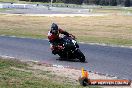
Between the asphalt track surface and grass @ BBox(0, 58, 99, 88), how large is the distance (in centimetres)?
219

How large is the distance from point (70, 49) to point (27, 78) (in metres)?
5.07

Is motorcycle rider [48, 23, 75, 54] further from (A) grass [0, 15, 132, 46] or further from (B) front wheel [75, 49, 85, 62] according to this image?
(A) grass [0, 15, 132, 46]

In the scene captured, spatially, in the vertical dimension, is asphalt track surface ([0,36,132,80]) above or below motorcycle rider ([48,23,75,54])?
below

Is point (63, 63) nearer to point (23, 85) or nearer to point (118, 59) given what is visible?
point (118, 59)

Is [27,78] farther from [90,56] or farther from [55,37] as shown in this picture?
[90,56]

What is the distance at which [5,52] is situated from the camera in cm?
1852

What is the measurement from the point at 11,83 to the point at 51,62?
5.44m

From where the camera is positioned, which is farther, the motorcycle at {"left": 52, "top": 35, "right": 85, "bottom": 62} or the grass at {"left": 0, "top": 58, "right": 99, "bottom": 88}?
the motorcycle at {"left": 52, "top": 35, "right": 85, "bottom": 62}

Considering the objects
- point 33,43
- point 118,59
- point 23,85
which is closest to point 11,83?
point 23,85

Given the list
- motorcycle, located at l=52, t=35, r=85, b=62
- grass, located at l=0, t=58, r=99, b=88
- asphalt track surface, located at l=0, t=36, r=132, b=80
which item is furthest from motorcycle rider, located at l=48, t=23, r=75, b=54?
grass, located at l=0, t=58, r=99, b=88

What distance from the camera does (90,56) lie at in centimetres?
1769

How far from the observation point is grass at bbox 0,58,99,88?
10.5m

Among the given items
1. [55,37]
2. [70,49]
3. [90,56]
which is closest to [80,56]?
[70,49]

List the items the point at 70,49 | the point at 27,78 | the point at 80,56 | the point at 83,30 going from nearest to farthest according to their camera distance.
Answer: the point at 27,78, the point at 80,56, the point at 70,49, the point at 83,30
